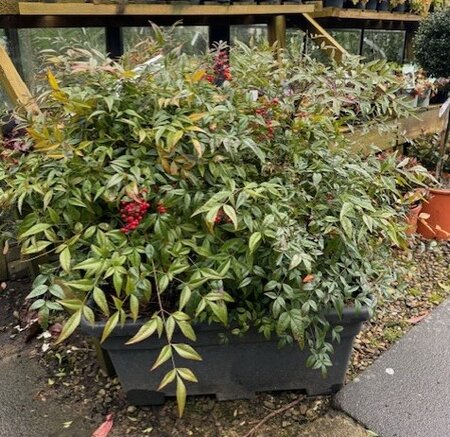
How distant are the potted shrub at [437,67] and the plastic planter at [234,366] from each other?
1651 mm

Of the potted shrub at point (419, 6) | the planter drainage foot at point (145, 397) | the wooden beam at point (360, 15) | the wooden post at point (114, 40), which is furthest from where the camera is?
the potted shrub at point (419, 6)

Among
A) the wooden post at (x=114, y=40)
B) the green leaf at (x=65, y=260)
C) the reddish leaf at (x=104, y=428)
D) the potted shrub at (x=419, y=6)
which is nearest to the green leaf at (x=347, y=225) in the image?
the green leaf at (x=65, y=260)

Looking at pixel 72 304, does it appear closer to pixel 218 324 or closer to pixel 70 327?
pixel 70 327

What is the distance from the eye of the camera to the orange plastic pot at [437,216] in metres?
3.05

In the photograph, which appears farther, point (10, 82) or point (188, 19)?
point (188, 19)

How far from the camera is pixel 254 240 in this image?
52.7 inches

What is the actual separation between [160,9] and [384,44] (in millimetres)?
3035

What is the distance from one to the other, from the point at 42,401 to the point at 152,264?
2.69ft

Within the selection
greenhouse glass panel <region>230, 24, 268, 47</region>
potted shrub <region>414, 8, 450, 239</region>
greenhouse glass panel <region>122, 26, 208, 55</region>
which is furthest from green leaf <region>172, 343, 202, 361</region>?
greenhouse glass panel <region>230, 24, 268, 47</region>

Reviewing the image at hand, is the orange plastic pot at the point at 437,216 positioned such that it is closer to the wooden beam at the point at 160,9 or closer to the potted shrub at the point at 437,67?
the potted shrub at the point at 437,67

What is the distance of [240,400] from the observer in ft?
5.78

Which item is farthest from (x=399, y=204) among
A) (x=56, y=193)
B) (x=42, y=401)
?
(x=42, y=401)

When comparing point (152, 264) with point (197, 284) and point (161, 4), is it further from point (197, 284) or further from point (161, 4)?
point (161, 4)

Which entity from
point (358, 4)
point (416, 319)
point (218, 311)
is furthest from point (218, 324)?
point (358, 4)
